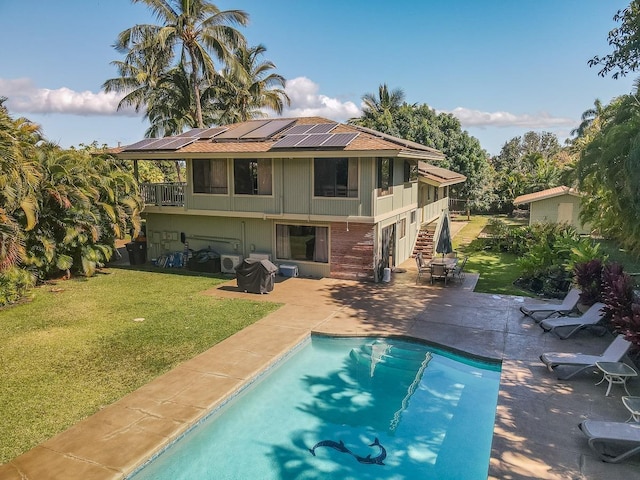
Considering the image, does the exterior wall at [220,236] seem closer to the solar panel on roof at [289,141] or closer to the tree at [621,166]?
the solar panel on roof at [289,141]

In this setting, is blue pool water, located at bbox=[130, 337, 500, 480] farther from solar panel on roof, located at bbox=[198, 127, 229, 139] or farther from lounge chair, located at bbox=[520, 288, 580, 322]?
solar panel on roof, located at bbox=[198, 127, 229, 139]

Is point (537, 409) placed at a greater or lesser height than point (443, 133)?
lesser

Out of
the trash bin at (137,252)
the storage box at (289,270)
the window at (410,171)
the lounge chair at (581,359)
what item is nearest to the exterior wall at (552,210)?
the window at (410,171)

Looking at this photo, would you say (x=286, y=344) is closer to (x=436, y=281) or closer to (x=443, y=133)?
(x=436, y=281)

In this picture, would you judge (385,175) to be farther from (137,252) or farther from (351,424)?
(137,252)

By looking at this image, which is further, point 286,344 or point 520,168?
point 520,168

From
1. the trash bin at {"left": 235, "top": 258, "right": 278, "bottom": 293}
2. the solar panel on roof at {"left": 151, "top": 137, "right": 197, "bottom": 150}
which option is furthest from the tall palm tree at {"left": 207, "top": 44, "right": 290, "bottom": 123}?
the trash bin at {"left": 235, "top": 258, "right": 278, "bottom": 293}

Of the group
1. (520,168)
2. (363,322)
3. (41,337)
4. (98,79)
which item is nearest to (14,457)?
(41,337)
